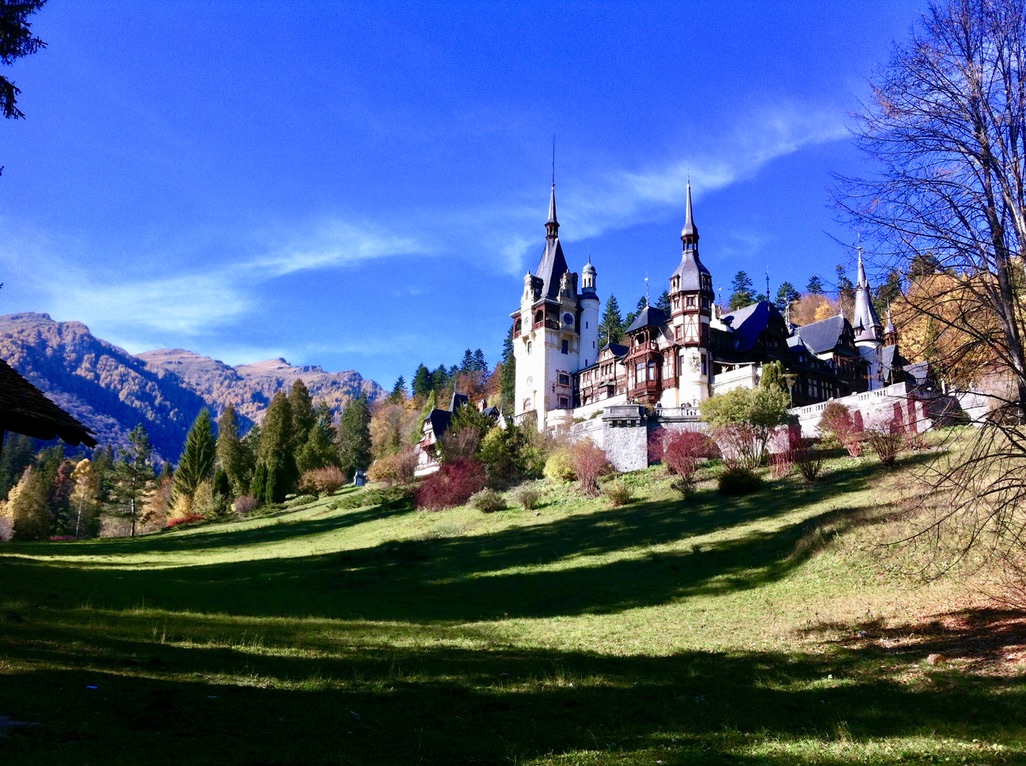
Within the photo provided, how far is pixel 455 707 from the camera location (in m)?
8.95

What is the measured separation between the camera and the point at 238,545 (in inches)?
1825

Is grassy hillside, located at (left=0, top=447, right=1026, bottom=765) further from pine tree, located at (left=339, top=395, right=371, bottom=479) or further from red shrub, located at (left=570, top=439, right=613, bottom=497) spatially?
pine tree, located at (left=339, top=395, right=371, bottom=479)

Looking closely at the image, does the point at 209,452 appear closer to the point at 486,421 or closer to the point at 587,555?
the point at 486,421

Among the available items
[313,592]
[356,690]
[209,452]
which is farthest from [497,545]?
[209,452]

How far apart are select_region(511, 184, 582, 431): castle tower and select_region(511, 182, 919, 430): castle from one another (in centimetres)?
11

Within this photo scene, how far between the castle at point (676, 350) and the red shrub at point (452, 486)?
482 inches

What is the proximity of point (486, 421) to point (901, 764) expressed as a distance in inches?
2122

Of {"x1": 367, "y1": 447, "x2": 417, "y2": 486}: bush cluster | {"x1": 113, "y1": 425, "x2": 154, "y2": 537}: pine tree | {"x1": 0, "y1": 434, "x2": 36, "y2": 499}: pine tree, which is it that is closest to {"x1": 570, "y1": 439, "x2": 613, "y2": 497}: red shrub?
{"x1": 367, "y1": 447, "x2": 417, "y2": 486}: bush cluster

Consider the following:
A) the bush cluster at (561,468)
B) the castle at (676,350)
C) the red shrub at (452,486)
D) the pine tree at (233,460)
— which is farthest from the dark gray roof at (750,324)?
the pine tree at (233,460)

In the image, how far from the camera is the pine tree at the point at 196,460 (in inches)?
3078

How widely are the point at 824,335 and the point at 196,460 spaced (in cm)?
6696

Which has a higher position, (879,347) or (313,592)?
(879,347)

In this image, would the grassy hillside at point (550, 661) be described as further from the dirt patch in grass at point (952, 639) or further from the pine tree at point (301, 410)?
the pine tree at point (301, 410)

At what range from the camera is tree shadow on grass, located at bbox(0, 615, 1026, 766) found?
6758 millimetres
